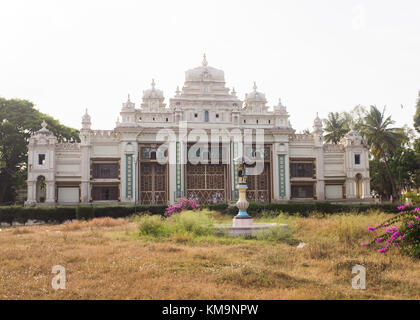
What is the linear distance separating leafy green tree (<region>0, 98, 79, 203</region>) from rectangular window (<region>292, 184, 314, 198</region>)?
28.3m

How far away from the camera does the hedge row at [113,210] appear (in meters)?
28.0

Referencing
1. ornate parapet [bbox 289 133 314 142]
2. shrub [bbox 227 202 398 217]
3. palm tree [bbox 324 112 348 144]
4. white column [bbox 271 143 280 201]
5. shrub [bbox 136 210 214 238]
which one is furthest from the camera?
palm tree [bbox 324 112 348 144]

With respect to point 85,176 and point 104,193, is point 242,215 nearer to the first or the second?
point 104,193

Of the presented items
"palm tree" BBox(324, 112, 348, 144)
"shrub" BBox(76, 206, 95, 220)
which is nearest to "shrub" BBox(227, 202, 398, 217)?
"shrub" BBox(76, 206, 95, 220)

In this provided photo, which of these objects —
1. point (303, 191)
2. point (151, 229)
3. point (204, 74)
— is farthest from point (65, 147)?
point (151, 229)

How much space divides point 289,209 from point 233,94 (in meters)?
16.9

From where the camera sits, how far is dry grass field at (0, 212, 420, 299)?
862cm

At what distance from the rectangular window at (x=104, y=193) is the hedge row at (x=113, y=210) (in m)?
10.7

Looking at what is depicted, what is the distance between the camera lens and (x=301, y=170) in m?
42.2

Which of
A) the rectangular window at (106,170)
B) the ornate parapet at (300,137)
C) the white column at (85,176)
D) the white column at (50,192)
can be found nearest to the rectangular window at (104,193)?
the white column at (85,176)

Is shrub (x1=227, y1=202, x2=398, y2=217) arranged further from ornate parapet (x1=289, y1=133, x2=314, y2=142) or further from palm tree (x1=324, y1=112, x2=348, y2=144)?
palm tree (x1=324, y1=112, x2=348, y2=144)

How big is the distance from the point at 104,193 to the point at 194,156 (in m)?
9.40
